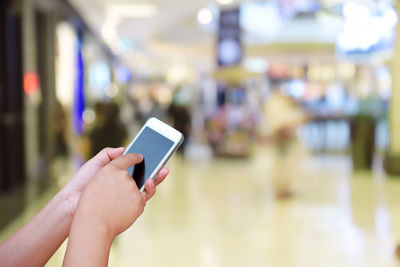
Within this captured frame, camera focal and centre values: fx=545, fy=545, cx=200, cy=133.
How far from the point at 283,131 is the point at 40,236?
6.19 metres

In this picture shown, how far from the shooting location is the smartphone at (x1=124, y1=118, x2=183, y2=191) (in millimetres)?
1110

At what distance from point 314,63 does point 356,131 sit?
45.5 feet

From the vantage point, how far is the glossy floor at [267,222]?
4309 millimetres

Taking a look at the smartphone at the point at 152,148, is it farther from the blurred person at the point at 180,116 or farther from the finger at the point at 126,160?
the blurred person at the point at 180,116

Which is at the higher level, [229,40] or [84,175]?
[229,40]

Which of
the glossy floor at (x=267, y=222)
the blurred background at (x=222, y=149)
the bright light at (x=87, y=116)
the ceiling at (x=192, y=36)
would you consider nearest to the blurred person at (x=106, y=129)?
the blurred background at (x=222, y=149)

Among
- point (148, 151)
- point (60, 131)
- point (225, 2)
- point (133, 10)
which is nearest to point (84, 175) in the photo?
point (148, 151)

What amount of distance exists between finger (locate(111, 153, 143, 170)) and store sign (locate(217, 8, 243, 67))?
39.9ft

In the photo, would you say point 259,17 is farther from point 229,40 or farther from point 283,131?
point 283,131

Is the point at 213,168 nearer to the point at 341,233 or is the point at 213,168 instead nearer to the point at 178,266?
the point at 341,233

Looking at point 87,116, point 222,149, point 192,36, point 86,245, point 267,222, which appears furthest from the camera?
point 192,36

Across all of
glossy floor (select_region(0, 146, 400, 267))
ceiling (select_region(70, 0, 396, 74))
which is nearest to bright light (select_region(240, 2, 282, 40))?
ceiling (select_region(70, 0, 396, 74))

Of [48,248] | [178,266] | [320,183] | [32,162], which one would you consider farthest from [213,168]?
[48,248]

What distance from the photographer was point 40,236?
1.21 m
